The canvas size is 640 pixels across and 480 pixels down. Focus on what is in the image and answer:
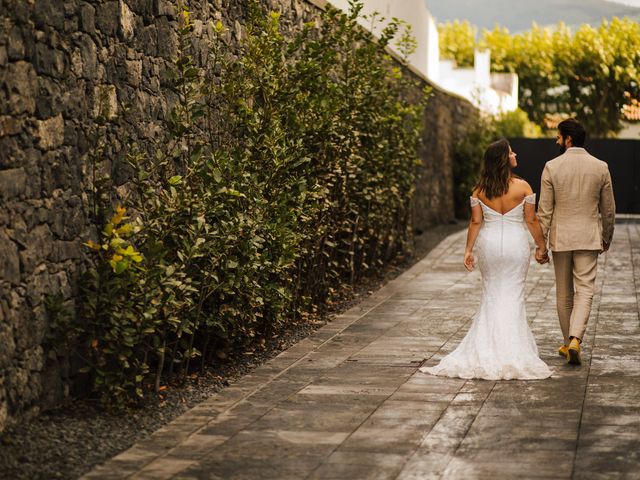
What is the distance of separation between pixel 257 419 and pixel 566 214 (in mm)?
3022

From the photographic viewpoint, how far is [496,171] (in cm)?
784

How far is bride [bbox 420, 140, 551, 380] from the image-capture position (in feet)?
25.1

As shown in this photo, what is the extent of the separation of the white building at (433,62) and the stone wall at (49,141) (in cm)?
804

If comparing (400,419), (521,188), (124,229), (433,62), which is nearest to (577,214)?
(521,188)

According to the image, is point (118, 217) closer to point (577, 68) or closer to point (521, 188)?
point (521, 188)

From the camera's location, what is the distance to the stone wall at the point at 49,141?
5613mm

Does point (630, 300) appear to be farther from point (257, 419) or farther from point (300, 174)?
point (257, 419)

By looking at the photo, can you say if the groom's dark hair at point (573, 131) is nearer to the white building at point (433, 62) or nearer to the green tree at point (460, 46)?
the white building at point (433, 62)

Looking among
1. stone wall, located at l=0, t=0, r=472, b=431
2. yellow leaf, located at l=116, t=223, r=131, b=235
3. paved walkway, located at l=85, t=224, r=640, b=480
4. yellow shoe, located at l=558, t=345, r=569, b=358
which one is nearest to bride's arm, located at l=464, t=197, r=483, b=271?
paved walkway, located at l=85, t=224, r=640, b=480

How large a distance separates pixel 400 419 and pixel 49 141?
2346mm

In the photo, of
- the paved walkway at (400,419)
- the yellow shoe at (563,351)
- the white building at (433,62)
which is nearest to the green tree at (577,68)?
the white building at (433,62)

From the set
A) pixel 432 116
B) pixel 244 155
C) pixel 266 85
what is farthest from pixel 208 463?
pixel 432 116

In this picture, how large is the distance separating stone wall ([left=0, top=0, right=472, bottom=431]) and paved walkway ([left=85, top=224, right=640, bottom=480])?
744 mm

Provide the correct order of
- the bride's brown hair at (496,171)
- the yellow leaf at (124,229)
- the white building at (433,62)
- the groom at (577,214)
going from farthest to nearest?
the white building at (433,62)
the groom at (577,214)
the bride's brown hair at (496,171)
the yellow leaf at (124,229)
